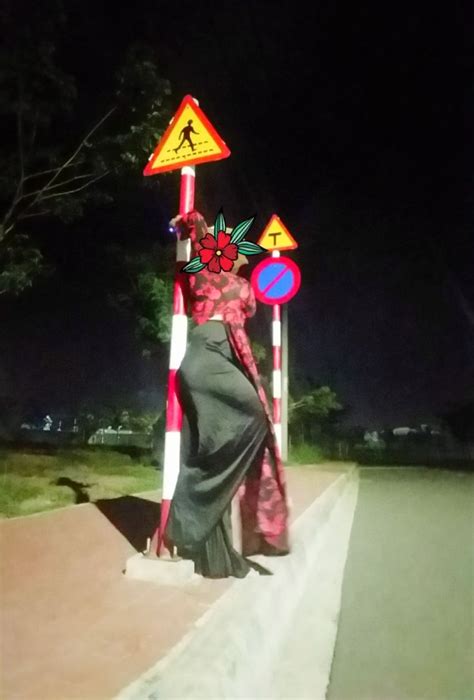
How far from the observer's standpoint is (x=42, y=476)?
9672mm

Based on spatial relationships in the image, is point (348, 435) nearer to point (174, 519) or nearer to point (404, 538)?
point (404, 538)

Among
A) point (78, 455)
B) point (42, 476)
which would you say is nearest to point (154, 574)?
point (42, 476)

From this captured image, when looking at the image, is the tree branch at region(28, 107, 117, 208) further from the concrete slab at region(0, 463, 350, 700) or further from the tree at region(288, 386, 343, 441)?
the tree at region(288, 386, 343, 441)

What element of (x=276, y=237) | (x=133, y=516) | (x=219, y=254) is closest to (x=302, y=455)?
(x=133, y=516)

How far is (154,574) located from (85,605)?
527 millimetres

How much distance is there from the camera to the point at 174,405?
3879 mm

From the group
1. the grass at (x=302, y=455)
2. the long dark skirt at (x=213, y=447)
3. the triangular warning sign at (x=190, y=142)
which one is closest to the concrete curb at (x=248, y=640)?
the long dark skirt at (x=213, y=447)

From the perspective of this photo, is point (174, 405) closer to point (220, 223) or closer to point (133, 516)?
point (220, 223)

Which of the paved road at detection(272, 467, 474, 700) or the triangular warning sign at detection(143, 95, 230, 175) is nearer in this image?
the paved road at detection(272, 467, 474, 700)

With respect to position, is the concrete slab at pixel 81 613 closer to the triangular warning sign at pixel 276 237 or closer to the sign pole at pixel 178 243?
the sign pole at pixel 178 243

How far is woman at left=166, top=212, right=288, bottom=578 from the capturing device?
3586mm
